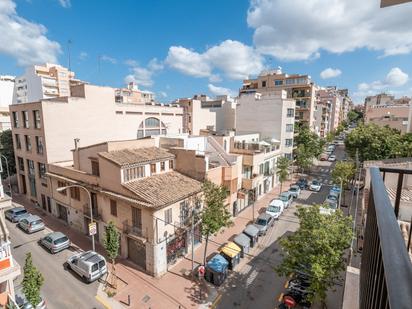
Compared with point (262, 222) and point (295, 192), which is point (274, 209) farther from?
point (295, 192)

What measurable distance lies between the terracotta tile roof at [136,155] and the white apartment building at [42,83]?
54046 mm

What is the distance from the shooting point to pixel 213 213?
17.7 metres

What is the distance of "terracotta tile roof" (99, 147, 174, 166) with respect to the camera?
18.8 metres

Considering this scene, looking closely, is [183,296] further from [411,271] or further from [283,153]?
[283,153]

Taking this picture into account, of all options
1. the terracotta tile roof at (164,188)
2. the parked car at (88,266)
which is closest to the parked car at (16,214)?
the parked car at (88,266)

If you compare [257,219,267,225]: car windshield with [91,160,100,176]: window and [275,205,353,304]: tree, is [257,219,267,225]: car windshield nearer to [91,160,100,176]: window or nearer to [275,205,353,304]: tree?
[275,205,353,304]: tree

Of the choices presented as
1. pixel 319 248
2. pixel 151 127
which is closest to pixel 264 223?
pixel 319 248

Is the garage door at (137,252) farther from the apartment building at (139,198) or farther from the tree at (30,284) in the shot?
the tree at (30,284)

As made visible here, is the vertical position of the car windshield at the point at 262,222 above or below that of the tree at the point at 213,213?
below

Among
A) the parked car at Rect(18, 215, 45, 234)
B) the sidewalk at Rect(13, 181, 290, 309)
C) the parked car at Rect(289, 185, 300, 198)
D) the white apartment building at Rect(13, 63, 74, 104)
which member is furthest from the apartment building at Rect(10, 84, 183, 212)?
the white apartment building at Rect(13, 63, 74, 104)

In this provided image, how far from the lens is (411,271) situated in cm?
115

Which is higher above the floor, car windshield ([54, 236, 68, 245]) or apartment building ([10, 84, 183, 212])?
apartment building ([10, 84, 183, 212])

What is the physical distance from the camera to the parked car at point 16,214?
25.0 m

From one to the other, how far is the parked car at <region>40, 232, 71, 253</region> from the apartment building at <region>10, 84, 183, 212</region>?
8.06 m
